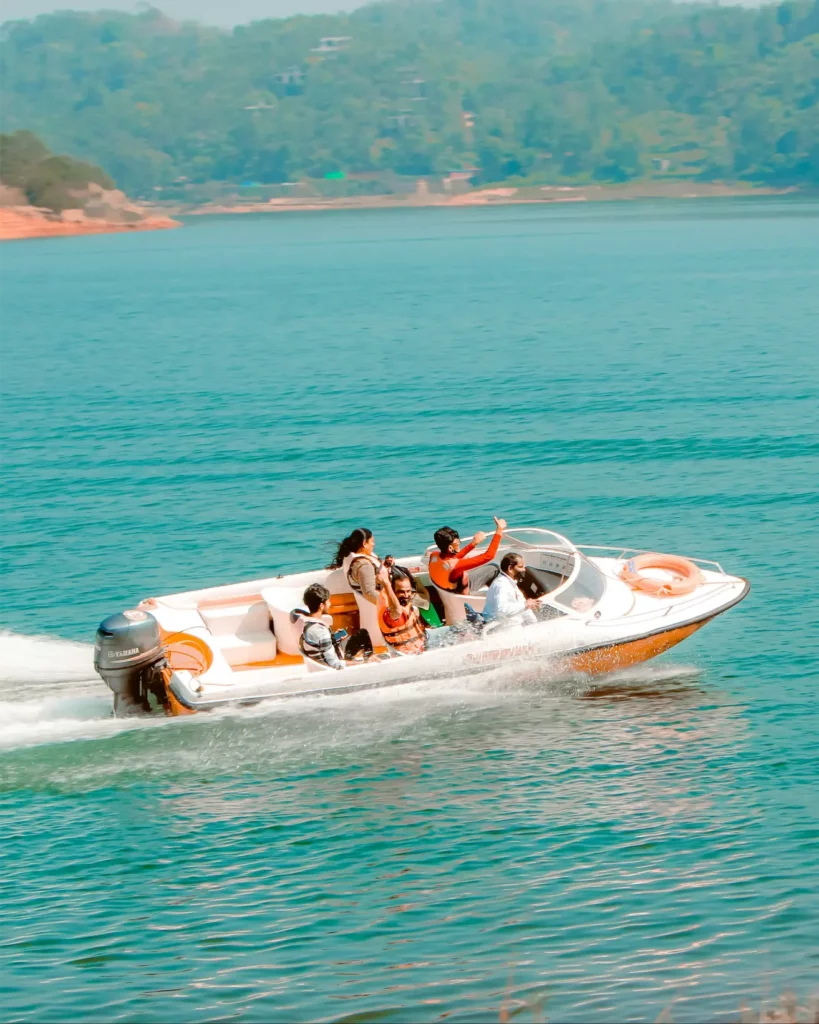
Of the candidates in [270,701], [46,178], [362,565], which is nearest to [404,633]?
[362,565]

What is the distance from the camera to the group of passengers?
1620cm

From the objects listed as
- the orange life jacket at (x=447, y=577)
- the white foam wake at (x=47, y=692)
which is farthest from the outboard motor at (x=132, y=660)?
the orange life jacket at (x=447, y=577)

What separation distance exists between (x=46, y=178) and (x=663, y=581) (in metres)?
170

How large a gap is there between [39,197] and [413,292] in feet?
358

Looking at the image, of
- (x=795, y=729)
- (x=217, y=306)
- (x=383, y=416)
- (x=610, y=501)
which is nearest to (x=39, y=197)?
(x=217, y=306)

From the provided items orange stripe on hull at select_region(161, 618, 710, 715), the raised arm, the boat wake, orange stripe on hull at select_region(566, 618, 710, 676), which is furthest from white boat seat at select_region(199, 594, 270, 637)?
orange stripe on hull at select_region(566, 618, 710, 676)

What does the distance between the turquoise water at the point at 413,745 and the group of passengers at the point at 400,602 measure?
0.64 m

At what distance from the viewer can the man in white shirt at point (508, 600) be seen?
16.7 meters

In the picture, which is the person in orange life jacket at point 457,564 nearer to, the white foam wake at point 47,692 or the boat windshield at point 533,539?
the boat windshield at point 533,539

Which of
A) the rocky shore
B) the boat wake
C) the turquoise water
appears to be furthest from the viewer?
the rocky shore

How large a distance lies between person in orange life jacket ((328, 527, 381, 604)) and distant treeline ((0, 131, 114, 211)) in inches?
6571

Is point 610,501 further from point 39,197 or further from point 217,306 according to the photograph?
point 39,197

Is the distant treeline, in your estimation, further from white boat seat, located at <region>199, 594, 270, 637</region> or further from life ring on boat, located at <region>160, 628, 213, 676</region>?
life ring on boat, located at <region>160, 628, 213, 676</region>

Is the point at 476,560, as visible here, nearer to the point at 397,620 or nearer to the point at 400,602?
the point at 400,602
